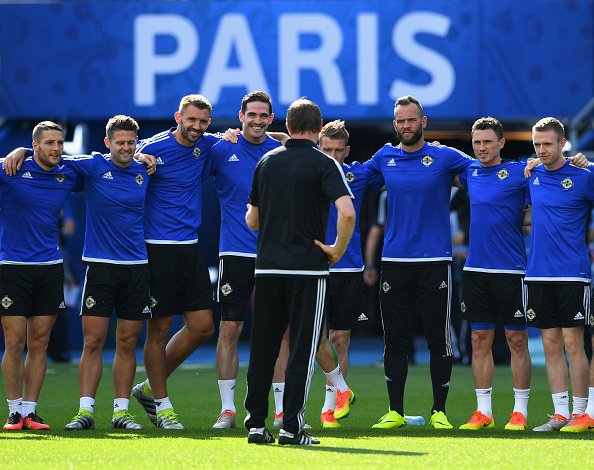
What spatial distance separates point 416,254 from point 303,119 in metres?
1.72

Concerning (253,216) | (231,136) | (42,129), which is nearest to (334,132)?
(231,136)

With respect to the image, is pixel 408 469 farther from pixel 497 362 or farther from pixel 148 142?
pixel 497 362

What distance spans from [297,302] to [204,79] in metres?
9.54

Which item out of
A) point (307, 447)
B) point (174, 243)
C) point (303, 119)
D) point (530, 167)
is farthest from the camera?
point (174, 243)

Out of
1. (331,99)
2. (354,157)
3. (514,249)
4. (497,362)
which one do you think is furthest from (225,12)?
(514,249)

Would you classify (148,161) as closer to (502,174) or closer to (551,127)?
(502,174)

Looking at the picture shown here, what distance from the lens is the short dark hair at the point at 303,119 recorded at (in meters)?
5.96

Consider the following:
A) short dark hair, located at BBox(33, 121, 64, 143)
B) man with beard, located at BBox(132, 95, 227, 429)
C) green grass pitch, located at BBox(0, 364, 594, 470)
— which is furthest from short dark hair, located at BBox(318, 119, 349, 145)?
green grass pitch, located at BBox(0, 364, 594, 470)

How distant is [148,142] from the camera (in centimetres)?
739

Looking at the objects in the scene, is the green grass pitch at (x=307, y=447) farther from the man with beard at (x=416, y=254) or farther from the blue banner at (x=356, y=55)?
the blue banner at (x=356, y=55)

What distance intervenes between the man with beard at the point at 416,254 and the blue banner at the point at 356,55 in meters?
7.59

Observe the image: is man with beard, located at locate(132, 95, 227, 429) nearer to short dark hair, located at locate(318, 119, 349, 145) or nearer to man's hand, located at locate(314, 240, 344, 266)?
short dark hair, located at locate(318, 119, 349, 145)

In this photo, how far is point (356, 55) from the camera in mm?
14820

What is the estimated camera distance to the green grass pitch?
5.18 metres
